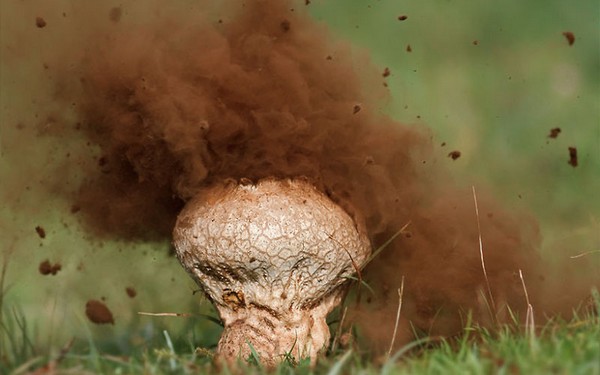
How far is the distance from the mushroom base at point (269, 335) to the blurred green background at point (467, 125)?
40.2 inches

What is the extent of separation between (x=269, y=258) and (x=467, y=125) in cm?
169

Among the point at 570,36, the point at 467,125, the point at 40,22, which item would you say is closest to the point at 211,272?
the point at 40,22

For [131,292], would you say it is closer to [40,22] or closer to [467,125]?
[40,22]

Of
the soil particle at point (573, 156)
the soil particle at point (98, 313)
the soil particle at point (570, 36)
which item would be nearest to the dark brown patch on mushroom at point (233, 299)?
the soil particle at point (98, 313)

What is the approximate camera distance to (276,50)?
262cm

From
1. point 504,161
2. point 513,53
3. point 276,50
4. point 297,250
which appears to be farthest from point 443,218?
point 513,53

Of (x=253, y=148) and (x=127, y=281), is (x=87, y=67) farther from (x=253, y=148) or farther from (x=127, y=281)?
(x=127, y=281)

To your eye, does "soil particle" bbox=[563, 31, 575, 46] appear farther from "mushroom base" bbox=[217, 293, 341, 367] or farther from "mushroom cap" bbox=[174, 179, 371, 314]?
"mushroom base" bbox=[217, 293, 341, 367]

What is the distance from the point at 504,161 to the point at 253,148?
1.64 m

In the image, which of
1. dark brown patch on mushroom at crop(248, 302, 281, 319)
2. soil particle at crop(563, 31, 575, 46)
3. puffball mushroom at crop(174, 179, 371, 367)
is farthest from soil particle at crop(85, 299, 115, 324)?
soil particle at crop(563, 31, 575, 46)

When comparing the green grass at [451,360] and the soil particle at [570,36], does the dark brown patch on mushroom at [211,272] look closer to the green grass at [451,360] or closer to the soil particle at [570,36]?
the green grass at [451,360]

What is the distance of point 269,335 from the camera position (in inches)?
103

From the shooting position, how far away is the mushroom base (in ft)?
8.50

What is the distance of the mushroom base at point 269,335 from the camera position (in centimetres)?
259
